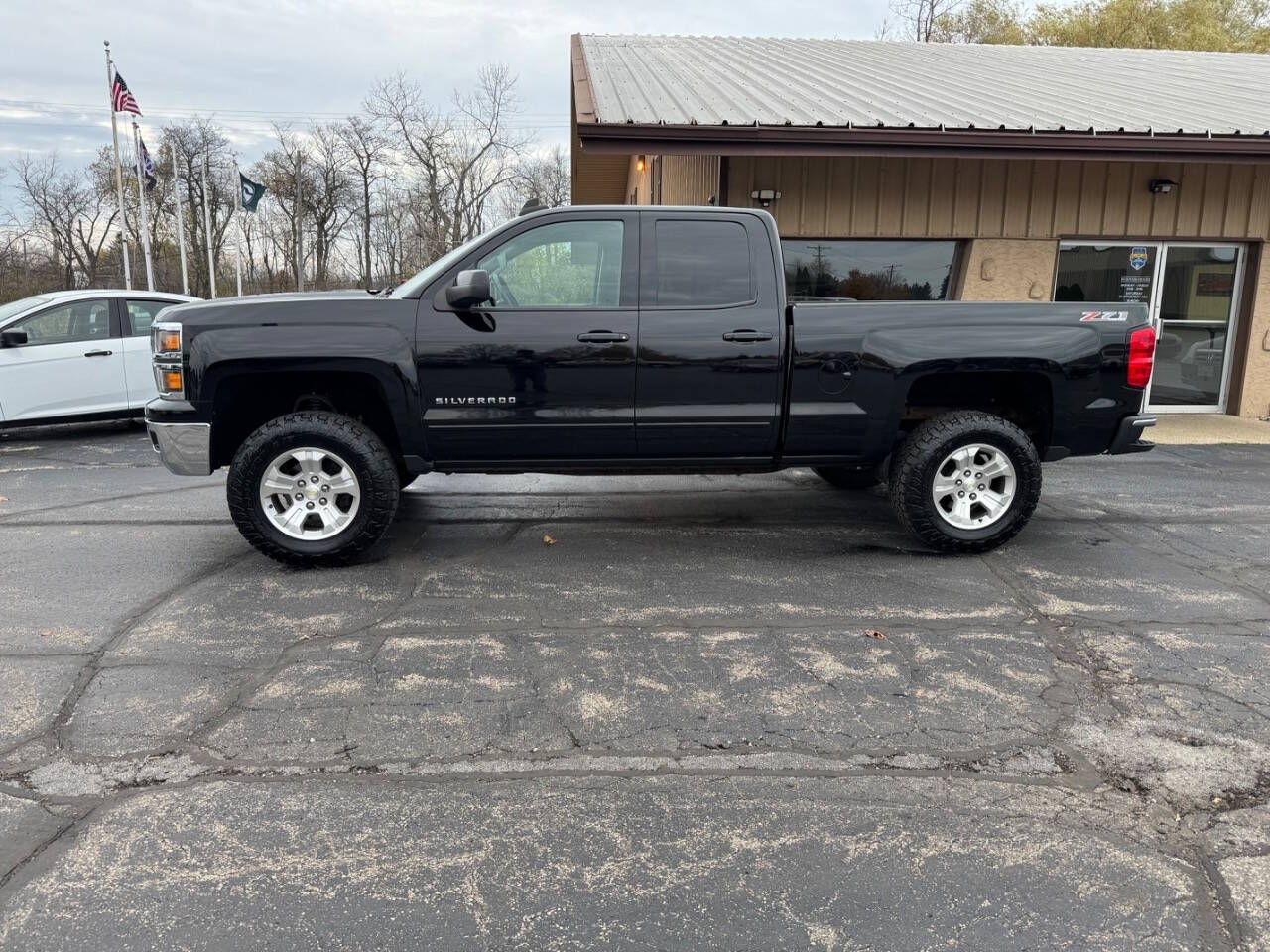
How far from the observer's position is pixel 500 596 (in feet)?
16.0

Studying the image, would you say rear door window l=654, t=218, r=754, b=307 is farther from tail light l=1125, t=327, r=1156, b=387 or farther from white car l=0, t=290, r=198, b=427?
white car l=0, t=290, r=198, b=427

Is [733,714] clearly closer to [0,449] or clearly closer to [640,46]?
[0,449]

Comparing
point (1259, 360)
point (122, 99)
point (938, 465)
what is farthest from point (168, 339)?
point (122, 99)

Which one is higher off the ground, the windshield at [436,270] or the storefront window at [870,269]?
the storefront window at [870,269]

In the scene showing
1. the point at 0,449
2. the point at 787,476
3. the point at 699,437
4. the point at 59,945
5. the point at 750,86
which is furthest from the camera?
the point at 750,86

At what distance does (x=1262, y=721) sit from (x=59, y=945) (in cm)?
396

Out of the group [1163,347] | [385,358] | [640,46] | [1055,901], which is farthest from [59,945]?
[640,46]

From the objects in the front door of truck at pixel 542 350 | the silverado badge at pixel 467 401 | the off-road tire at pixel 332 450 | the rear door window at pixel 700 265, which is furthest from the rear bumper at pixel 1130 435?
the off-road tire at pixel 332 450

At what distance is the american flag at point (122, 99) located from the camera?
2538cm

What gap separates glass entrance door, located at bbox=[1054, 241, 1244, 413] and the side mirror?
27.9 ft

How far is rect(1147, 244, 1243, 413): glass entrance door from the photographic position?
11203 mm

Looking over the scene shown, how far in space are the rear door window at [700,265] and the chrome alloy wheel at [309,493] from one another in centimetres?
206

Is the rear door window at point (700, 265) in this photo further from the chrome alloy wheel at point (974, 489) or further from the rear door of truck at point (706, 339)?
the chrome alloy wheel at point (974, 489)

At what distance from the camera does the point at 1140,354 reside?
17.9 ft
